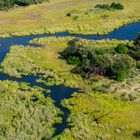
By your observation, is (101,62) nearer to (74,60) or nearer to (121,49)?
(74,60)

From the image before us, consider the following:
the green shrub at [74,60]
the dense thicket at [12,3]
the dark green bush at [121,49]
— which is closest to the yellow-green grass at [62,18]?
the dense thicket at [12,3]

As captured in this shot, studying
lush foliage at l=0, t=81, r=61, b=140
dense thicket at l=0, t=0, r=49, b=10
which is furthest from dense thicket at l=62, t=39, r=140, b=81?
dense thicket at l=0, t=0, r=49, b=10

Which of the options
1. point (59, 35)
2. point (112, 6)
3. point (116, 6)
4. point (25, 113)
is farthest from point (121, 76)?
point (112, 6)

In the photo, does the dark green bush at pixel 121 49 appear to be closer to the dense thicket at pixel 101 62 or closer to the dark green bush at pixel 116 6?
the dense thicket at pixel 101 62

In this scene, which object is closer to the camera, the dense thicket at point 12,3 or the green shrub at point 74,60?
the green shrub at point 74,60

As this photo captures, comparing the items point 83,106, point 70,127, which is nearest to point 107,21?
point 83,106
